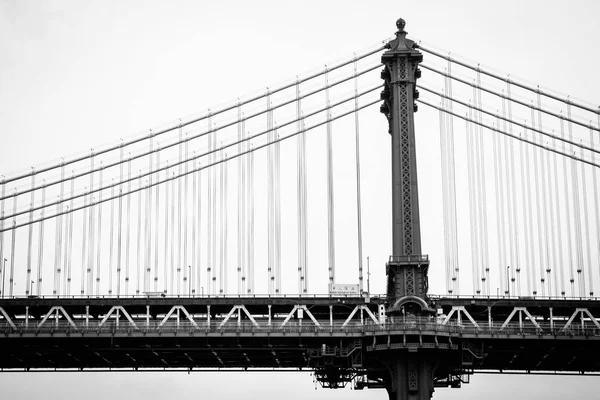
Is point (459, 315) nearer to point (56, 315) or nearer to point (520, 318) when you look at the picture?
point (520, 318)

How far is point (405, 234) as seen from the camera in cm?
13250

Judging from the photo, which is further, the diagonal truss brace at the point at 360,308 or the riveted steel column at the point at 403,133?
the diagonal truss brace at the point at 360,308

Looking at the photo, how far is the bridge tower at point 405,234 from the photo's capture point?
12975 centimetres

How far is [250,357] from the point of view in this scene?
14900 cm

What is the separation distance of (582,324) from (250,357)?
3791 cm

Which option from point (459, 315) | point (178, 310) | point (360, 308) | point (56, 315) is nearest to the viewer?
point (459, 315)

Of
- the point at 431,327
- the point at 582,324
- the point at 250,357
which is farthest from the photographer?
the point at 250,357

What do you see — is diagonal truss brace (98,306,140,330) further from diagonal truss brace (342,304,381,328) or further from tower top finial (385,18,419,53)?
tower top finial (385,18,419,53)

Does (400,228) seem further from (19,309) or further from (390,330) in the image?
(19,309)

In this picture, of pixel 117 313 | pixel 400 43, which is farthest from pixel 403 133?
pixel 117 313

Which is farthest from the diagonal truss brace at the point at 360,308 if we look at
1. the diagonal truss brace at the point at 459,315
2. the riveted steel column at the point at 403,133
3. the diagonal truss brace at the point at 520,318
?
the diagonal truss brace at the point at 520,318

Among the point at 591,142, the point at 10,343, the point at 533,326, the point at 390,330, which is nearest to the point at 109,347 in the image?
the point at 10,343

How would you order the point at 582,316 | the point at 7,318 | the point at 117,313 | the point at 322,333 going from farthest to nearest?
the point at 7,318 < the point at 117,313 < the point at 582,316 < the point at 322,333

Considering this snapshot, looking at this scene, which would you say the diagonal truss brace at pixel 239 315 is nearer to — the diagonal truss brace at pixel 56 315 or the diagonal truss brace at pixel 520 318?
the diagonal truss brace at pixel 56 315
